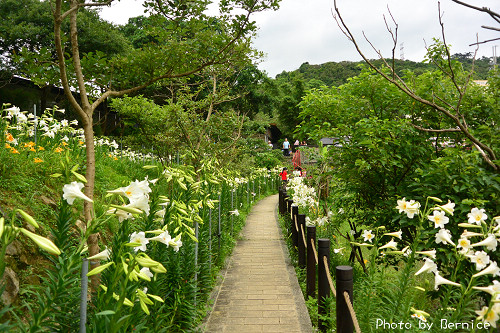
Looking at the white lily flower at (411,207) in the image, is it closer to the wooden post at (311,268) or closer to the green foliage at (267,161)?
the wooden post at (311,268)

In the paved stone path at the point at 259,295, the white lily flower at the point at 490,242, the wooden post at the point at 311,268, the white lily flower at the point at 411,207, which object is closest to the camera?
the white lily flower at the point at 490,242

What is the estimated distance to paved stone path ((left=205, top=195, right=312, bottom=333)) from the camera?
354 centimetres

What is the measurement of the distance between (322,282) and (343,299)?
1128 mm

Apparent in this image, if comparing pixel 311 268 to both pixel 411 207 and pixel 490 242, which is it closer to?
pixel 411 207

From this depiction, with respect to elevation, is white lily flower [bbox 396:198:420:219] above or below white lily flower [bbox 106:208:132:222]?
Result: below

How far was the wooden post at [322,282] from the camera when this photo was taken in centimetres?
330

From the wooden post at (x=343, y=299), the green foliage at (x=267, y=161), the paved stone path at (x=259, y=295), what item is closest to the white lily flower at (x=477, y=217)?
the wooden post at (x=343, y=299)

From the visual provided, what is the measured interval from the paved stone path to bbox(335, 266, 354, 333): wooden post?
1.13 metres

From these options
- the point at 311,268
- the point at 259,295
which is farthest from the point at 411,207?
the point at 259,295

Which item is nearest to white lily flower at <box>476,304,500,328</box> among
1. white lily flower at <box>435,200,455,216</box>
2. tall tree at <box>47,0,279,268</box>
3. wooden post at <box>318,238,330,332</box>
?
white lily flower at <box>435,200,455,216</box>

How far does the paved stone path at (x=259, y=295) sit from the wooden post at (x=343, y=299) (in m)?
1.13

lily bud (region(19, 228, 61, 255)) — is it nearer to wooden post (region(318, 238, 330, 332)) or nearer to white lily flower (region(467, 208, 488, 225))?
white lily flower (region(467, 208, 488, 225))

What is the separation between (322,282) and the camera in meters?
3.49

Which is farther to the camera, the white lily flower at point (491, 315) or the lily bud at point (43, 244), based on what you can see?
the white lily flower at point (491, 315)
